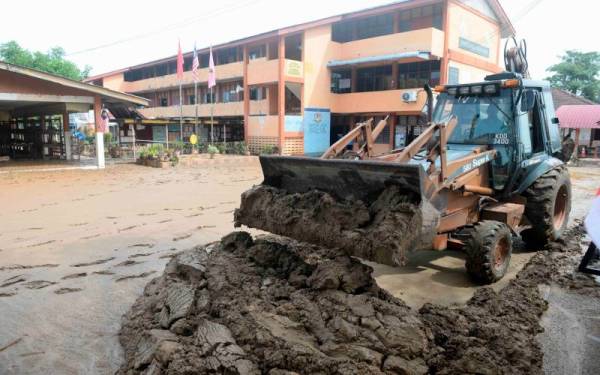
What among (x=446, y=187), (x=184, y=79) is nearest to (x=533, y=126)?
(x=446, y=187)

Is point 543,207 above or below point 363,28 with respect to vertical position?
below

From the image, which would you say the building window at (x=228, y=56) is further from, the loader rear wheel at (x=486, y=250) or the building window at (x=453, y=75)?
the loader rear wheel at (x=486, y=250)

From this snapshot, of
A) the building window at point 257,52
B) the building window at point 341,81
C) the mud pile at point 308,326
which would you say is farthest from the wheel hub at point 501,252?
the building window at point 257,52

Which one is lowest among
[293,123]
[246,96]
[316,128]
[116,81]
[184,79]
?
[316,128]

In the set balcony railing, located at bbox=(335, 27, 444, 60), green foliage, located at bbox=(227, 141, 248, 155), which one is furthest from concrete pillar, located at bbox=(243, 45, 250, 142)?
balcony railing, located at bbox=(335, 27, 444, 60)

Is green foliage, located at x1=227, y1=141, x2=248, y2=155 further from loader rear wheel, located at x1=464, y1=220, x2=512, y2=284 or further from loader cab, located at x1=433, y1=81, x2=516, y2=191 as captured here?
loader rear wheel, located at x1=464, y1=220, x2=512, y2=284

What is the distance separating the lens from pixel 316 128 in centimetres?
2558

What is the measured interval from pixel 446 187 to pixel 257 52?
2590 cm

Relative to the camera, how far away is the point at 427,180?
4.42 meters

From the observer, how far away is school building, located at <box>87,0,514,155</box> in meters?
22.4

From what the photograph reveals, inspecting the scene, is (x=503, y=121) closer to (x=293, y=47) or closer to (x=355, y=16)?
(x=355, y=16)

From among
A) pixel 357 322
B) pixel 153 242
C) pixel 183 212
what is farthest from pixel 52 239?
pixel 357 322

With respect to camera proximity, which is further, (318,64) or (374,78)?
(374,78)

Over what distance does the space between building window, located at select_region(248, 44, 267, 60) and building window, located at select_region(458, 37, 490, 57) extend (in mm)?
11488
